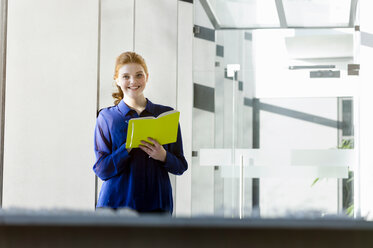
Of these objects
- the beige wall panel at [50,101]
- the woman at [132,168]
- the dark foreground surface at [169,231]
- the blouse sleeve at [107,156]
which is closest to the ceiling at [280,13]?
the beige wall panel at [50,101]

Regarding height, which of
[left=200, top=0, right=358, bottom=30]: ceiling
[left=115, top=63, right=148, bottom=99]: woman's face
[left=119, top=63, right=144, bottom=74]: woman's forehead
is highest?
[left=200, top=0, right=358, bottom=30]: ceiling

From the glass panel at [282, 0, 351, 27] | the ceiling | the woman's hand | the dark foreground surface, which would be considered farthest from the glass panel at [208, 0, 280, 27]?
the dark foreground surface

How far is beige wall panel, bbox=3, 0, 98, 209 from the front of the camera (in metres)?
3.75

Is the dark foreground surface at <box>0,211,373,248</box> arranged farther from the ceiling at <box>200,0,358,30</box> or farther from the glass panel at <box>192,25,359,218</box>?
the ceiling at <box>200,0,358,30</box>

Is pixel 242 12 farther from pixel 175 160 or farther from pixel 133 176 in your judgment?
pixel 133 176

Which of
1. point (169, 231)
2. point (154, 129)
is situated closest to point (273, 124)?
point (154, 129)

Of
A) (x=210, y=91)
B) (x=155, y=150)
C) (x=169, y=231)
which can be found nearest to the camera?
(x=169, y=231)

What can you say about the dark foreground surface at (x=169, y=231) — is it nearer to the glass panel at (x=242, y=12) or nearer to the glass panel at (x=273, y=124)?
the glass panel at (x=273, y=124)

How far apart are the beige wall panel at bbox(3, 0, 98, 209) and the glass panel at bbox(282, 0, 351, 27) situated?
151 cm

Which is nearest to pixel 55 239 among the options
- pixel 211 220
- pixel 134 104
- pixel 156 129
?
pixel 211 220

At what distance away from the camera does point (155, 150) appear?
2.16m

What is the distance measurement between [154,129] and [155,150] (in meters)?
0.10

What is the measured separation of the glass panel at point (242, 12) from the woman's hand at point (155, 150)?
1910 millimetres

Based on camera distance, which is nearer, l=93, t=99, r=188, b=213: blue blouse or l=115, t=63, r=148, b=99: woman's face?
l=93, t=99, r=188, b=213: blue blouse
